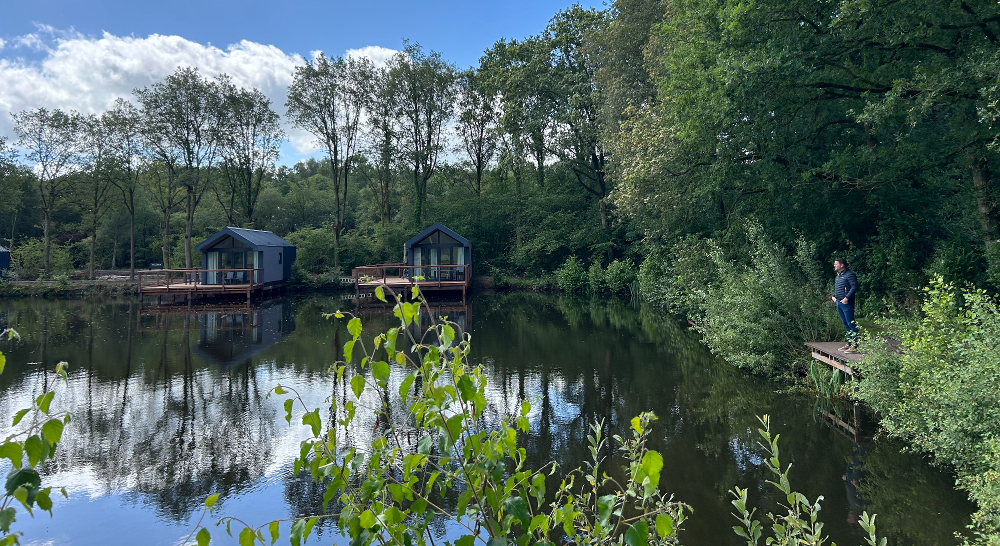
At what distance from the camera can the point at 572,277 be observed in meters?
28.1

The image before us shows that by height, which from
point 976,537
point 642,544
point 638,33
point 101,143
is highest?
point 638,33

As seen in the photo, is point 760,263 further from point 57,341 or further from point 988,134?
point 57,341

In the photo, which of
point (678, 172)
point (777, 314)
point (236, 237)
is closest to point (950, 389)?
point (777, 314)

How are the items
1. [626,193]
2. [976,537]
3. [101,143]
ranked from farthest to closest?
[101,143], [626,193], [976,537]

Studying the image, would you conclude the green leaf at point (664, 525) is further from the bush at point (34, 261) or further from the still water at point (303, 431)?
the bush at point (34, 261)

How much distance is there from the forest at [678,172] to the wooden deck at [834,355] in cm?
48

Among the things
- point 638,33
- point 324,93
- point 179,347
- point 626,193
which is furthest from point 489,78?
point 179,347

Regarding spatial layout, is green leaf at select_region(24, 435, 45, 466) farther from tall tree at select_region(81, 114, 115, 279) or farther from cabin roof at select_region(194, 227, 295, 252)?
tall tree at select_region(81, 114, 115, 279)

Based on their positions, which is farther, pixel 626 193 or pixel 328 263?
pixel 328 263

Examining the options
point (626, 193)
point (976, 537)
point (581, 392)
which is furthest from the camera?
point (626, 193)

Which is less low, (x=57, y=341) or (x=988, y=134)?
(x=988, y=134)

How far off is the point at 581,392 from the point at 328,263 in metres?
26.3

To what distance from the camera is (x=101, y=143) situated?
29.6m

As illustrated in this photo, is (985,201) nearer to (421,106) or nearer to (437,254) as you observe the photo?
(437,254)
